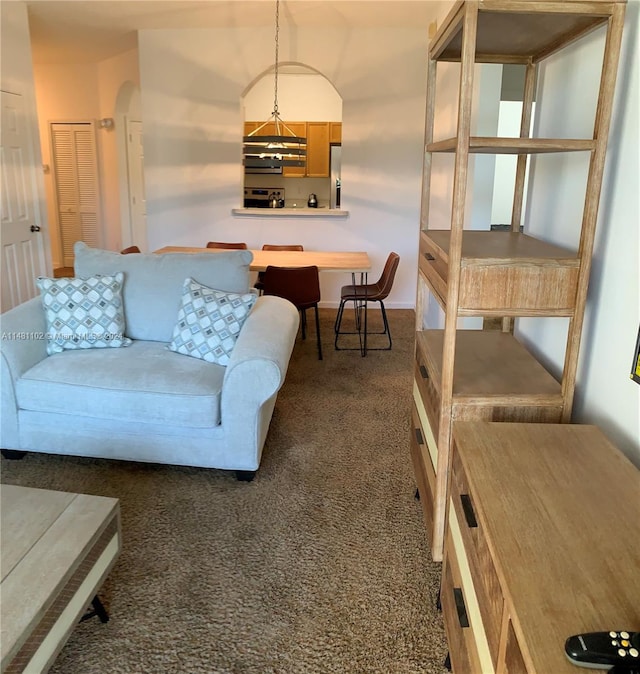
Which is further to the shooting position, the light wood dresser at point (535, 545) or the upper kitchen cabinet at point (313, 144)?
the upper kitchen cabinet at point (313, 144)

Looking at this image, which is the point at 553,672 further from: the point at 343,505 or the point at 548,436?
the point at 343,505

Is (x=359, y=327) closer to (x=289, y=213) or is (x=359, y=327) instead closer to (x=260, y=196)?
(x=289, y=213)

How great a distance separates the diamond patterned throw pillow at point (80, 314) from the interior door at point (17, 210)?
7.37 feet

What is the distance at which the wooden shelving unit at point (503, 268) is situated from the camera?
5.01 ft

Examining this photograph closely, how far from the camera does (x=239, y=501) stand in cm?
244

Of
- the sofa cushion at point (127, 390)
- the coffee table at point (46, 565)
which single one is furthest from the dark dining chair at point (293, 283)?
Answer: the coffee table at point (46, 565)

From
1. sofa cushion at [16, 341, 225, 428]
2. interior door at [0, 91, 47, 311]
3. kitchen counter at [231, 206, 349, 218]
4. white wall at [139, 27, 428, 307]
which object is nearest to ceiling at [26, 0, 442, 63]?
white wall at [139, 27, 428, 307]

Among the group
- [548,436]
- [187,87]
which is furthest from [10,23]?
[548,436]

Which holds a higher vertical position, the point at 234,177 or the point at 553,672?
the point at 234,177

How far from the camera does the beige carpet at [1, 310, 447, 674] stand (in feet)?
5.49

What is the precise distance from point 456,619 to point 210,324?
1754mm

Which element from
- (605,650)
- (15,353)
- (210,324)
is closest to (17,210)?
(15,353)

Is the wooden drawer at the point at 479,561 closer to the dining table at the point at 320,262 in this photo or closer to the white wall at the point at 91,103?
the dining table at the point at 320,262

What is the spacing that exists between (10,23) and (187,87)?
1560 millimetres
